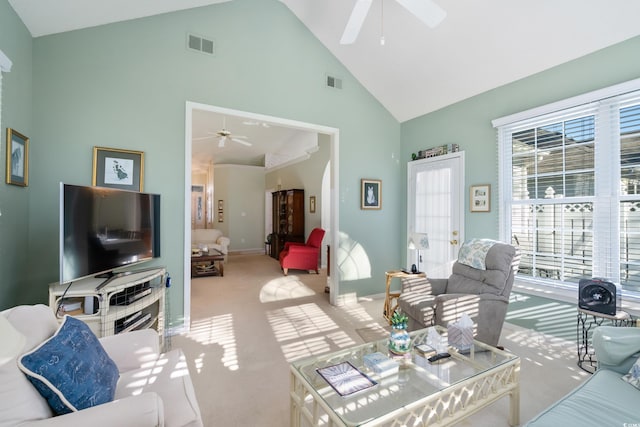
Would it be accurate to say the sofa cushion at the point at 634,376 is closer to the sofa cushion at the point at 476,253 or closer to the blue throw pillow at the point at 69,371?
A: the sofa cushion at the point at 476,253

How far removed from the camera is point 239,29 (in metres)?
3.38

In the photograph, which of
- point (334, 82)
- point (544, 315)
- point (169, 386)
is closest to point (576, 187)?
Result: point (544, 315)

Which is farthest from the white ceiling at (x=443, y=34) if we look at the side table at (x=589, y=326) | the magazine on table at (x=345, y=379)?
the magazine on table at (x=345, y=379)

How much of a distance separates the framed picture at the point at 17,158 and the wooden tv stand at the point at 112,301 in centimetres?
88

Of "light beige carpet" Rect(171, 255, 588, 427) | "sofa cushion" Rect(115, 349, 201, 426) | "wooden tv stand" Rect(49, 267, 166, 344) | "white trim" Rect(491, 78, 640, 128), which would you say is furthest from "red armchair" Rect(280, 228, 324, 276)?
"sofa cushion" Rect(115, 349, 201, 426)

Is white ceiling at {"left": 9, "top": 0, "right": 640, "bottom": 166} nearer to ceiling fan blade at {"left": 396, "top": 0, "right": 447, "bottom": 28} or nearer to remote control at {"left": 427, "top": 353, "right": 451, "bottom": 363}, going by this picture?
ceiling fan blade at {"left": 396, "top": 0, "right": 447, "bottom": 28}

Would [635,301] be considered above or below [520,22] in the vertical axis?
below

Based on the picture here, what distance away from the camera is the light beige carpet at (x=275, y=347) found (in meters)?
1.90

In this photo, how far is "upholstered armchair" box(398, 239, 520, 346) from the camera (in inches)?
98.5

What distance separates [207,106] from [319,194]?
377cm

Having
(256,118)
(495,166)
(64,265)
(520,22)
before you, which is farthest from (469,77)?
(64,265)

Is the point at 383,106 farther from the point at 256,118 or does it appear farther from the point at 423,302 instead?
the point at 423,302

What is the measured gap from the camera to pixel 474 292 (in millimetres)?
2826

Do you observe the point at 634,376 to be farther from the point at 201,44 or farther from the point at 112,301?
the point at 201,44
